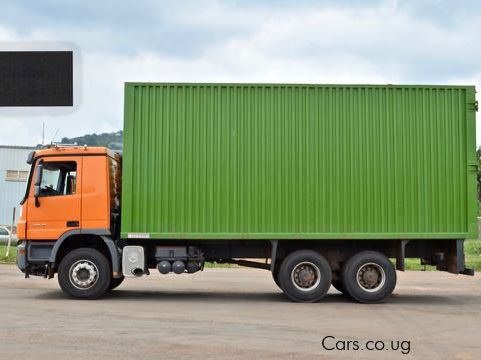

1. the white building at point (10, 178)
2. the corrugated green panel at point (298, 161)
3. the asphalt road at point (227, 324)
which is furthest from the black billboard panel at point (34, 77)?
the white building at point (10, 178)

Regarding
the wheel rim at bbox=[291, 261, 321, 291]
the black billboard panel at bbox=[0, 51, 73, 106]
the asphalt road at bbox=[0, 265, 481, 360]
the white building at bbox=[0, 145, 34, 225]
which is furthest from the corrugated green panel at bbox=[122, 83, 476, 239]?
the white building at bbox=[0, 145, 34, 225]

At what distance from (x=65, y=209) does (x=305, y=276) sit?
13.9 ft

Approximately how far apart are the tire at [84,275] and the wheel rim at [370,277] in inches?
168

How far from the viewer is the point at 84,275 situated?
31.6ft

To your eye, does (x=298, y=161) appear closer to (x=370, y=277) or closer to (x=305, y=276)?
(x=305, y=276)

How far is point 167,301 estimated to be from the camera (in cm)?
983

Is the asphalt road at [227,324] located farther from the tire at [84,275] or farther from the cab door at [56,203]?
the cab door at [56,203]

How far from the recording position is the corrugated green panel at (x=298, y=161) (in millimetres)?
9805

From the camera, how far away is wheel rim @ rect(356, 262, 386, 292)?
9680 mm

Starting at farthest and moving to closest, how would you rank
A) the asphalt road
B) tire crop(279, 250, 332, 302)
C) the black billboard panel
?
tire crop(279, 250, 332, 302) < the asphalt road < the black billboard panel

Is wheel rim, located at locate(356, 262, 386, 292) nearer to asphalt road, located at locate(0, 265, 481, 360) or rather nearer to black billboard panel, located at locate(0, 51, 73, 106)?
asphalt road, located at locate(0, 265, 481, 360)

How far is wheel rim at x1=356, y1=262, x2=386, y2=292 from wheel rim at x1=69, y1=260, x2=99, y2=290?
175 inches

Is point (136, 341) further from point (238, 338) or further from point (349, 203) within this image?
point (349, 203)

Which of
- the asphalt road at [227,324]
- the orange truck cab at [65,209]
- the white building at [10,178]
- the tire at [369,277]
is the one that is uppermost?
the white building at [10,178]
